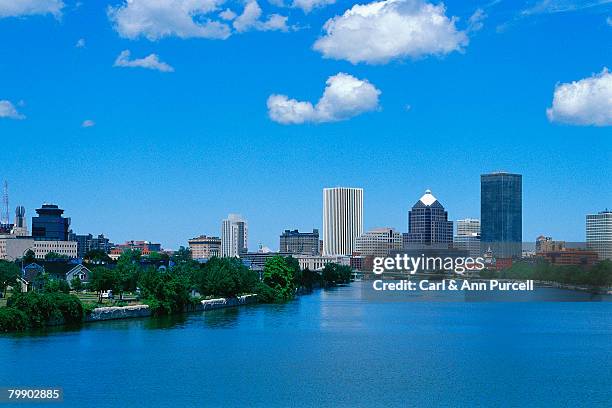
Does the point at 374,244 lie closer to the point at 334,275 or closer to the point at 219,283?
the point at 334,275

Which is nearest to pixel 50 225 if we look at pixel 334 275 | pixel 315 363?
pixel 334 275

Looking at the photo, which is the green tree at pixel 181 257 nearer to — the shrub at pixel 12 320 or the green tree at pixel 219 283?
the green tree at pixel 219 283

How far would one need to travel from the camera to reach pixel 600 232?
170 meters

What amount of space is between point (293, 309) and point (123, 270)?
34.0ft

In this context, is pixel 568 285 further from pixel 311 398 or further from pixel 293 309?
pixel 311 398

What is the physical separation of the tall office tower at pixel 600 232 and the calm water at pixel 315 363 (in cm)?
12353

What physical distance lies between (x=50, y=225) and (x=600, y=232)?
94.4 metres

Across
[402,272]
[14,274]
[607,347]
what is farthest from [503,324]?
[402,272]

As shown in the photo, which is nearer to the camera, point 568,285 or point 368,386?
point 368,386

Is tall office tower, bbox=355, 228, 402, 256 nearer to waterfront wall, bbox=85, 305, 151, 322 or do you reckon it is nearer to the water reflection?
the water reflection

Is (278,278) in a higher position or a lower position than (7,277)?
lower

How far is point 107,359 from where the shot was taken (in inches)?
1190

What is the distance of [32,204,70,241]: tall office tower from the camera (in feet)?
516

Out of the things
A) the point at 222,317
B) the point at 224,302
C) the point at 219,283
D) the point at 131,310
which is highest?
the point at 219,283
